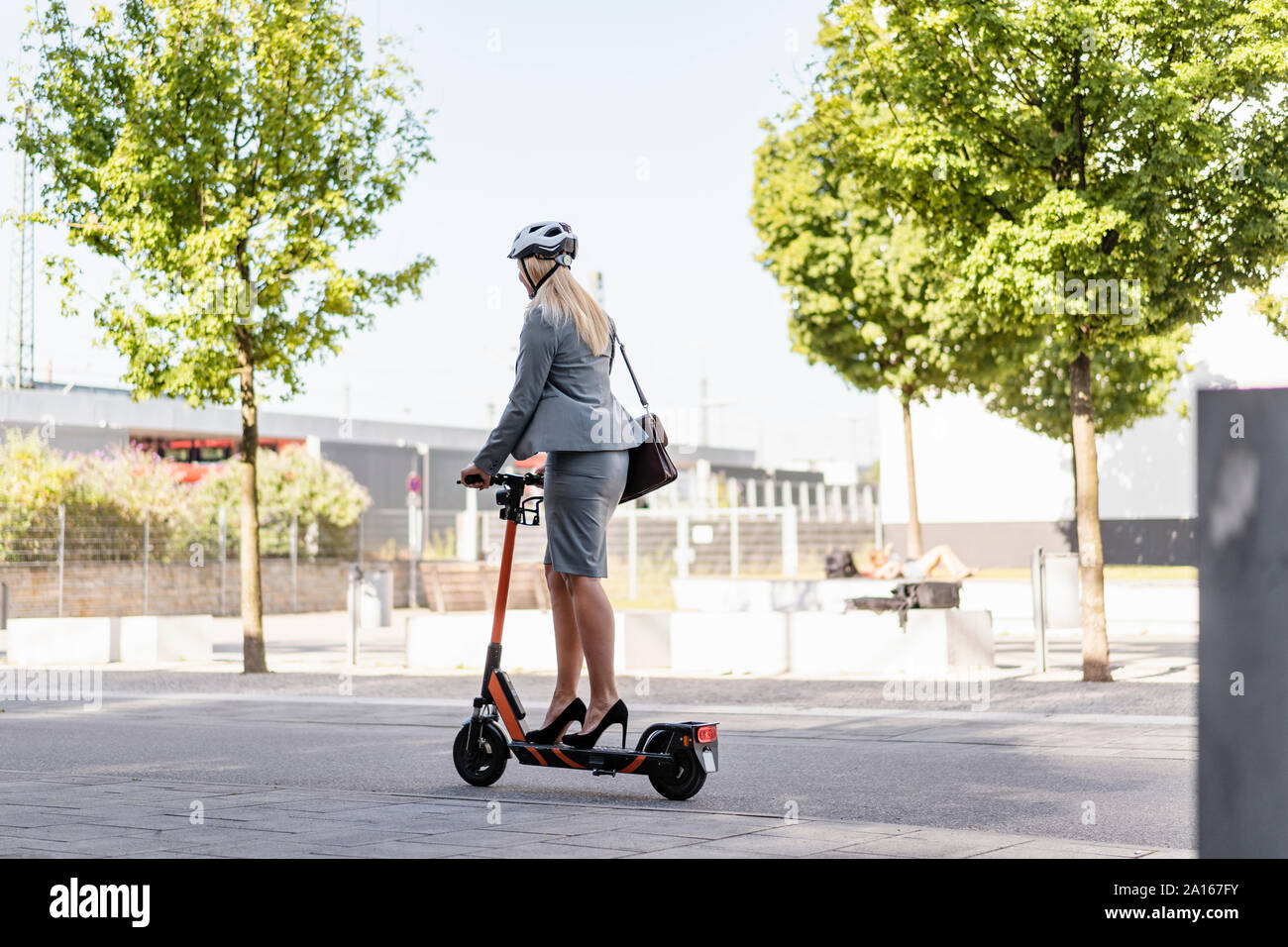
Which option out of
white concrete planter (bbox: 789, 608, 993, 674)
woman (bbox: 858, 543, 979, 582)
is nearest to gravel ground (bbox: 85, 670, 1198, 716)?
white concrete planter (bbox: 789, 608, 993, 674)

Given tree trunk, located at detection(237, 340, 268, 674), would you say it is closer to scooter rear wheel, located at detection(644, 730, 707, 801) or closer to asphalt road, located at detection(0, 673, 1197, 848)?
asphalt road, located at detection(0, 673, 1197, 848)

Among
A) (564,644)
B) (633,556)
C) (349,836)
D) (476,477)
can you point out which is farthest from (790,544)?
(349,836)

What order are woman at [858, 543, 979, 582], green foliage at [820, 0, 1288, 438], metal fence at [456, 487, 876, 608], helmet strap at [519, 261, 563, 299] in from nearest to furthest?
helmet strap at [519, 261, 563, 299], green foliage at [820, 0, 1288, 438], woman at [858, 543, 979, 582], metal fence at [456, 487, 876, 608]

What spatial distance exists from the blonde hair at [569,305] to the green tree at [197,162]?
8384 millimetres

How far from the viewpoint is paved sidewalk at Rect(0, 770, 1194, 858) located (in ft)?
15.1

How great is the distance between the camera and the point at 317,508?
102ft

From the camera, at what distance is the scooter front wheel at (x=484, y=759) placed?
20.6 ft

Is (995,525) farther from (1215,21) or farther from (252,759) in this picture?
(252,759)

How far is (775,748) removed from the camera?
8.27 metres

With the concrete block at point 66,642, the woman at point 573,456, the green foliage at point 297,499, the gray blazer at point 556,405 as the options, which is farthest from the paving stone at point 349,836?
the green foliage at point 297,499

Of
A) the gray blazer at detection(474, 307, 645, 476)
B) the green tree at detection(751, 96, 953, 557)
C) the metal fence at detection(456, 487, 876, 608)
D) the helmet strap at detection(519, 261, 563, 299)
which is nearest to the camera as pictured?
the gray blazer at detection(474, 307, 645, 476)

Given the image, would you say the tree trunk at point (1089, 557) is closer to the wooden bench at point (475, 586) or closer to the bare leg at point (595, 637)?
the bare leg at point (595, 637)

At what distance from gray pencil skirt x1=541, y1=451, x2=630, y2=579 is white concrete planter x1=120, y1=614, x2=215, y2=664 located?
12235 mm
